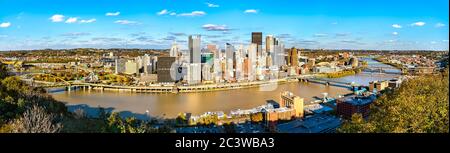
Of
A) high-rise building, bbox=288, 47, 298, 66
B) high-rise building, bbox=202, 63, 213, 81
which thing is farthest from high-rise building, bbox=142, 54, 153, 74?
high-rise building, bbox=288, 47, 298, 66

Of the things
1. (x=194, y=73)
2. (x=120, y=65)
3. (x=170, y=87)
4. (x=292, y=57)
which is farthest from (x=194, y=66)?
(x=292, y=57)

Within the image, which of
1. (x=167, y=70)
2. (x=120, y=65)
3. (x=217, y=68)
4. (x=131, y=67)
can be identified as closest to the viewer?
(x=167, y=70)

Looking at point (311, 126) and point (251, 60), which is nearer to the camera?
point (311, 126)

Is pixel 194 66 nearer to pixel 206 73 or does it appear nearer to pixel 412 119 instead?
pixel 206 73

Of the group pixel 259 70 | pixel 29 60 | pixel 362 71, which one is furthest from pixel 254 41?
pixel 29 60

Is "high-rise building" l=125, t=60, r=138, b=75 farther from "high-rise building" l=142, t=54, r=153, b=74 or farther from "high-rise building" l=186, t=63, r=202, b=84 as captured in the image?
"high-rise building" l=186, t=63, r=202, b=84

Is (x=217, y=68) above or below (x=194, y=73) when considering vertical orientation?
above

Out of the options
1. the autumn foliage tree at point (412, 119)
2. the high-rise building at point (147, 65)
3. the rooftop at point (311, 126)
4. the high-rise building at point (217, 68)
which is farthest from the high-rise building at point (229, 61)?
the autumn foliage tree at point (412, 119)

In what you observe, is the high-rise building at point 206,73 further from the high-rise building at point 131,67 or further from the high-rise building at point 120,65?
the high-rise building at point 120,65

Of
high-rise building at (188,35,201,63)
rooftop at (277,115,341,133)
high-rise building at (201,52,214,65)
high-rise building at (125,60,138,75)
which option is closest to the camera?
rooftop at (277,115,341,133)
